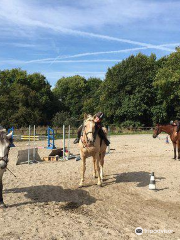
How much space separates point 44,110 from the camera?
212 ft

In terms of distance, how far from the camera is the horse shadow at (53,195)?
7.41 metres

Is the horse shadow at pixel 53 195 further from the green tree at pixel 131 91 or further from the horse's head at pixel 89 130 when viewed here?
the green tree at pixel 131 91

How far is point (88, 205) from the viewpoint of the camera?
7090 mm

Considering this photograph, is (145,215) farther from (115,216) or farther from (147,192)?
(147,192)

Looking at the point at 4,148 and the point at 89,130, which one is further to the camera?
the point at 89,130

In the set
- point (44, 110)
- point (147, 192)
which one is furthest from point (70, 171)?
point (44, 110)

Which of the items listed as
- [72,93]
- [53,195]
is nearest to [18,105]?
[72,93]

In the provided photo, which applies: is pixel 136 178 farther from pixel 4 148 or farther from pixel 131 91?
pixel 131 91

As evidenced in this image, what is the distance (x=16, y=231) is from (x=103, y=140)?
5.29 m

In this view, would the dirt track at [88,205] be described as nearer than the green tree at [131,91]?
Yes

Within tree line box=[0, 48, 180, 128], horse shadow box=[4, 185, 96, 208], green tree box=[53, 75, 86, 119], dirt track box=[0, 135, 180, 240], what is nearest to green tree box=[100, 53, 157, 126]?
tree line box=[0, 48, 180, 128]

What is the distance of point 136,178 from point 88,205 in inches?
151

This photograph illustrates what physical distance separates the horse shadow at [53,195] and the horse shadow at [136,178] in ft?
7.40

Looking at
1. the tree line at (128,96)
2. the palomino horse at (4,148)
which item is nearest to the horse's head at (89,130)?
the palomino horse at (4,148)
